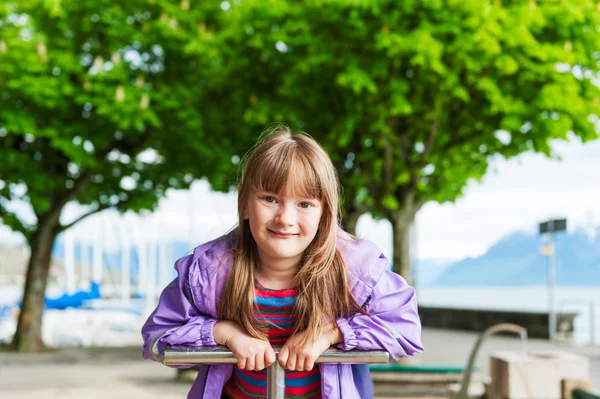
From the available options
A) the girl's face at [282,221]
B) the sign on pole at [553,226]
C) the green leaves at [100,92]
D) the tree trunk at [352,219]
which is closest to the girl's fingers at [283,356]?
the girl's face at [282,221]

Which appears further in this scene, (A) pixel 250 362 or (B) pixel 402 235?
(B) pixel 402 235

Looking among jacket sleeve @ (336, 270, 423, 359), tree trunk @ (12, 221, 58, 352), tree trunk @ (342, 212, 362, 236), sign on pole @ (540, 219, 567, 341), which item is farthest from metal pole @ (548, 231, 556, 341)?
jacket sleeve @ (336, 270, 423, 359)

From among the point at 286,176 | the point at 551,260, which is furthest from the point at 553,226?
the point at 286,176

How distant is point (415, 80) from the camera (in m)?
13.6

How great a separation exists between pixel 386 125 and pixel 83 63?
614cm

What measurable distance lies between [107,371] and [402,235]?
5820 millimetres

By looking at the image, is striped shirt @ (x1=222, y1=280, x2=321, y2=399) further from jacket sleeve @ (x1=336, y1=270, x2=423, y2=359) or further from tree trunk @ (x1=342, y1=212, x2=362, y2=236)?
tree trunk @ (x1=342, y1=212, x2=362, y2=236)

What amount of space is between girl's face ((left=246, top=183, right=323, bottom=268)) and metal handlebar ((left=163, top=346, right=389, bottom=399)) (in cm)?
27

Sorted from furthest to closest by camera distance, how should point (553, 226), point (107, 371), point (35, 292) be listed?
point (553, 226), point (35, 292), point (107, 371)

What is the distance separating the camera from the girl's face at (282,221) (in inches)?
82.7

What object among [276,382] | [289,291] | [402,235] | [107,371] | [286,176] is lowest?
[107,371]

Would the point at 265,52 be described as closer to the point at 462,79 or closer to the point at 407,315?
the point at 462,79

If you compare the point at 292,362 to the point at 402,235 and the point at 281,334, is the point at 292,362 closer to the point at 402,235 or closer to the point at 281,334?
the point at 281,334

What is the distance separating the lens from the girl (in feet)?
6.81
